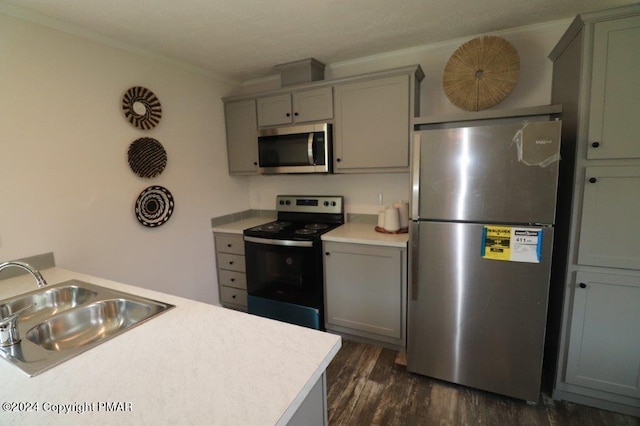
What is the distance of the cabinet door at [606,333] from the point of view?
1592 millimetres

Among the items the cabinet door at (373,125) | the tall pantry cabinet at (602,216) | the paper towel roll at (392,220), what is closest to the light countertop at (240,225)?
the cabinet door at (373,125)

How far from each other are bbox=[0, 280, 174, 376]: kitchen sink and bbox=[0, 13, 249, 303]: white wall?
0.51 metres

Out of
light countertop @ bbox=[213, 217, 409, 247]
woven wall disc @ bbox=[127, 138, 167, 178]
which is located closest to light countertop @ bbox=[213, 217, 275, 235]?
light countertop @ bbox=[213, 217, 409, 247]

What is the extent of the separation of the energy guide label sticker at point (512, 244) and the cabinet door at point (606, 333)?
0.30m

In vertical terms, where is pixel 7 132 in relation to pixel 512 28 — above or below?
below

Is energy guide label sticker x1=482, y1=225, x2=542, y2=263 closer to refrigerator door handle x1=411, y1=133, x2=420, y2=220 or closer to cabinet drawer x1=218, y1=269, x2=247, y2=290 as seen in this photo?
refrigerator door handle x1=411, y1=133, x2=420, y2=220

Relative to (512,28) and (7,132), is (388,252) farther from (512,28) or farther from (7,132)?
(7,132)

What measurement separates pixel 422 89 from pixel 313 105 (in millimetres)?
906

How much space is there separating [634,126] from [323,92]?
1.92m

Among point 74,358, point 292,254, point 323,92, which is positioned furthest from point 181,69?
point 74,358

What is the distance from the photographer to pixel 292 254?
246 cm

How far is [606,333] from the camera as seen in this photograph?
165 cm

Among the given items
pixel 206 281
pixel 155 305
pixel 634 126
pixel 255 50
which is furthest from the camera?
pixel 206 281

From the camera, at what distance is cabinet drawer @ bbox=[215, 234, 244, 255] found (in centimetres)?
282
